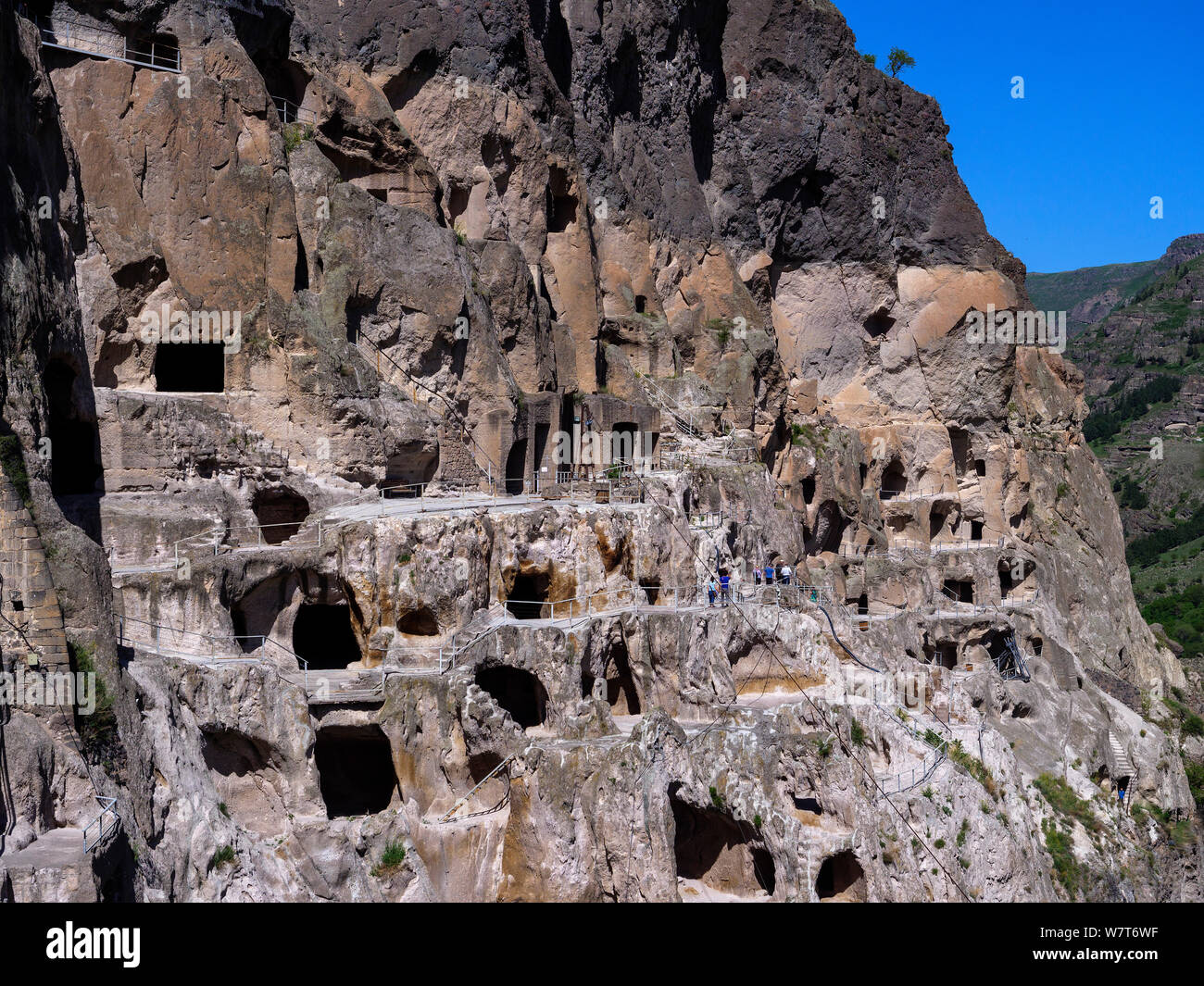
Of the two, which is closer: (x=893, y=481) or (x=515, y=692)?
(x=515, y=692)

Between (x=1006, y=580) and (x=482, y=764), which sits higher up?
(x=1006, y=580)

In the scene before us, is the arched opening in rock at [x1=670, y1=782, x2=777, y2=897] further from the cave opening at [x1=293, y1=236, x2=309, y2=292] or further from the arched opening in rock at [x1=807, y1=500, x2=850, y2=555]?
the arched opening in rock at [x1=807, y1=500, x2=850, y2=555]

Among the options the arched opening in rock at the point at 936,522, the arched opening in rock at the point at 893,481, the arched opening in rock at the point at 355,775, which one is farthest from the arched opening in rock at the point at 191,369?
the arched opening in rock at the point at 936,522

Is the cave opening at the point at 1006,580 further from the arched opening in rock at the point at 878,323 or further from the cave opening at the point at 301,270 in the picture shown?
the cave opening at the point at 301,270

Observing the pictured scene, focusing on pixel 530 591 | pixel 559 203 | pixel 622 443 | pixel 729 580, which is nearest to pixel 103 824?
pixel 530 591

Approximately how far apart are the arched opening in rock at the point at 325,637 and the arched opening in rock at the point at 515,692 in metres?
2.90

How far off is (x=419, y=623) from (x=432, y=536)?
1604mm

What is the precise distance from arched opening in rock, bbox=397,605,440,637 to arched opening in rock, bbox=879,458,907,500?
30904 millimetres

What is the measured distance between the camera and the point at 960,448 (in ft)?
169

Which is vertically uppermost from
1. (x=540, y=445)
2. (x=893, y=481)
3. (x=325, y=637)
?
(x=540, y=445)

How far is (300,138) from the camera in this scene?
29.1m

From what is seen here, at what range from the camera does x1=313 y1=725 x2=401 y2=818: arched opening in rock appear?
23109mm

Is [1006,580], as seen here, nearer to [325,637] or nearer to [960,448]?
[960,448]

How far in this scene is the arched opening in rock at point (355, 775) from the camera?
23.1m
